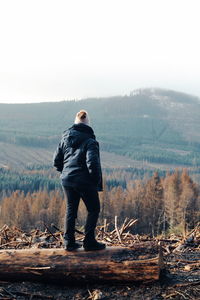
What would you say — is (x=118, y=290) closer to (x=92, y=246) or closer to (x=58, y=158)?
(x=92, y=246)

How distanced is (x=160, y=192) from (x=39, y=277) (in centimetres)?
5296

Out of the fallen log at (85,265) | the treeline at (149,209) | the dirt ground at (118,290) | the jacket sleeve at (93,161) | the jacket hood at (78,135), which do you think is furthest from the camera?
the treeline at (149,209)

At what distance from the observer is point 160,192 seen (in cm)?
5953

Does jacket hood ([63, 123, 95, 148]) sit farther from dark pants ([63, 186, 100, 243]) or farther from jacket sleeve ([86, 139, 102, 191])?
dark pants ([63, 186, 100, 243])

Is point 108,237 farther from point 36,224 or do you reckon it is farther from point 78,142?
point 36,224

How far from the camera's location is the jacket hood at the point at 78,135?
804 centimetres

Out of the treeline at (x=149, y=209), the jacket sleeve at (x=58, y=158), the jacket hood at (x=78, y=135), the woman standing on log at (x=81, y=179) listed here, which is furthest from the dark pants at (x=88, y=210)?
the treeline at (x=149, y=209)

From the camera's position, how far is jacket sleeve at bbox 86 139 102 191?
25.1 ft

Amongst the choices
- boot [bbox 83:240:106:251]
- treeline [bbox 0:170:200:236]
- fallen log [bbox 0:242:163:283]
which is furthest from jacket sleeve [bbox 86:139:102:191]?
treeline [bbox 0:170:200:236]

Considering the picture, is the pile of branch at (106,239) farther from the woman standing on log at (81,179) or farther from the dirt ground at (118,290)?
the dirt ground at (118,290)

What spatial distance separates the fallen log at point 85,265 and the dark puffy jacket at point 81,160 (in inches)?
51.9


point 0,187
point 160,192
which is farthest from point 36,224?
point 0,187

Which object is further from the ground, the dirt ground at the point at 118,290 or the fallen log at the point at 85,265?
the fallen log at the point at 85,265

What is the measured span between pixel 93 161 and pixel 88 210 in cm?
102
